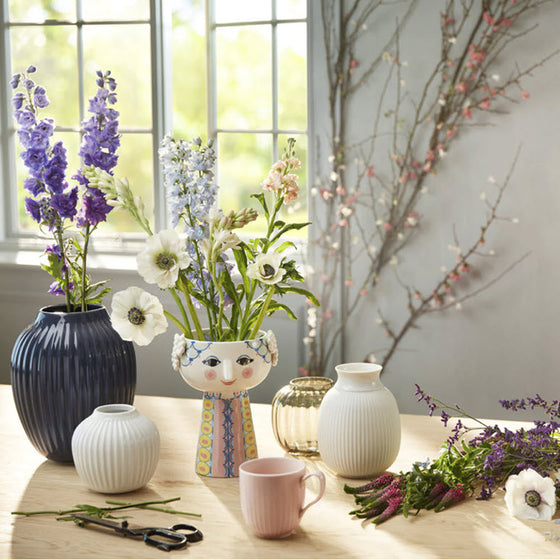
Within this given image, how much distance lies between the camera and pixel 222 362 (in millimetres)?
1357

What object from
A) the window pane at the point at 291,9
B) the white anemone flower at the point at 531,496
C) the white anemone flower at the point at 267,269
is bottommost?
the white anemone flower at the point at 531,496

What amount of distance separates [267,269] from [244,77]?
2.29 metres

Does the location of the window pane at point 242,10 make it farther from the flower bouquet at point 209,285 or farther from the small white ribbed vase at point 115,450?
the small white ribbed vase at point 115,450

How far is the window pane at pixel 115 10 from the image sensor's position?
343 cm

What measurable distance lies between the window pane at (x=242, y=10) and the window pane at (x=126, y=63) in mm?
312

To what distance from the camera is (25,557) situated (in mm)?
1111

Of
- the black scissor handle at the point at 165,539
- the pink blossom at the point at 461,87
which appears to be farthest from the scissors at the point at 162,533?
the pink blossom at the point at 461,87

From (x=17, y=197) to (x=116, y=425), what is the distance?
2.68 m

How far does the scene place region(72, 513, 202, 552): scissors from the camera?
1.13 m

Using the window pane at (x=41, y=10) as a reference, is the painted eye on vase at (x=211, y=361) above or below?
below

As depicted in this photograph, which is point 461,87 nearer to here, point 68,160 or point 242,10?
point 242,10

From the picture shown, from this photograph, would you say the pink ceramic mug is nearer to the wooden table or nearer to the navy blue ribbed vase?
the wooden table

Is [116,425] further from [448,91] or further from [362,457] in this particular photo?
[448,91]

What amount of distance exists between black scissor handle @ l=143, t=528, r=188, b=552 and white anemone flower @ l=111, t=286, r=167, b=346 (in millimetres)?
312
